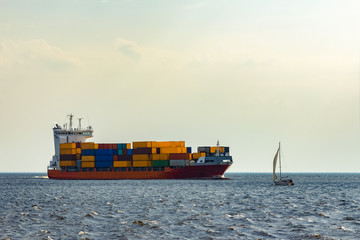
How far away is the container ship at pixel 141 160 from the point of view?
113312mm

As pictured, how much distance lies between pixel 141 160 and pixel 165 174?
243 inches

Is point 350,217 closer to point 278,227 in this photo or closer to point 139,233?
point 278,227

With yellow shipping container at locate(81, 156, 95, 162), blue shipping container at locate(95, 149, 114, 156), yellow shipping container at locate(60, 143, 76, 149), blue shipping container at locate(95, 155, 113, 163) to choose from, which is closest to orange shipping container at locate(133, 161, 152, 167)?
blue shipping container at locate(95, 155, 113, 163)

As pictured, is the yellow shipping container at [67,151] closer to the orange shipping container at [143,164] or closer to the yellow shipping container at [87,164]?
the yellow shipping container at [87,164]

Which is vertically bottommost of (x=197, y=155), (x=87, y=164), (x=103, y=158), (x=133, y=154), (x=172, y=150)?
(x=87, y=164)

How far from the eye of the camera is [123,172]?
119 meters

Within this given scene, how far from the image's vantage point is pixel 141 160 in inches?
4631

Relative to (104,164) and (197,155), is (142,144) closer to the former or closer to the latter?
(104,164)

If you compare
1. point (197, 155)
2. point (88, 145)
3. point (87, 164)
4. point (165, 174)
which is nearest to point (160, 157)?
point (165, 174)

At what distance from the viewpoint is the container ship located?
113312mm

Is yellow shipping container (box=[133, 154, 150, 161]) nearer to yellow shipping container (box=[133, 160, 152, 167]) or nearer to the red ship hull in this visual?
yellow shipping container (box=[133, 160, 152, 167])

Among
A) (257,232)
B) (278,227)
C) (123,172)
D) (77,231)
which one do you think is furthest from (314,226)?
(123,172)

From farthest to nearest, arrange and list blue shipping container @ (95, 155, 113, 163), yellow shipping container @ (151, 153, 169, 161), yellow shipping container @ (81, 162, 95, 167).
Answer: yellow shipping container @ (81, 162, 95, 167)
blue shipping container @ (95, 155, 113, 163)
yellow shipping container @ (151, 153, 169, 161)

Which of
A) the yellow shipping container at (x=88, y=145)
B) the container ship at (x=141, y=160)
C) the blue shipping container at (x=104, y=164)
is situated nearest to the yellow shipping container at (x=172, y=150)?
the container ship at (x=141, y=160)
